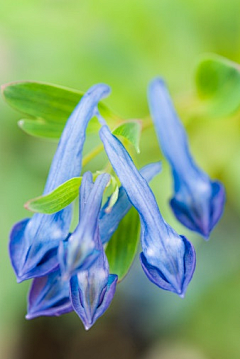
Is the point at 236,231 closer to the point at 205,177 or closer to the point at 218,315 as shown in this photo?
the point at 218,315

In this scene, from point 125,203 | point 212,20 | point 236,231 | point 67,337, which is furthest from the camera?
point 67,337

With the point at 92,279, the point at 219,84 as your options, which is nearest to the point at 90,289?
the point at 92,279

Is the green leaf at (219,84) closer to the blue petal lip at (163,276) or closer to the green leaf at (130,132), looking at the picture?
the green leaf at (130,132)

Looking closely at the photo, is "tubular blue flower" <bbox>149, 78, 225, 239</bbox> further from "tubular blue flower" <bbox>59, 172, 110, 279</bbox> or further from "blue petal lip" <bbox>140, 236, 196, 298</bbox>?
"tubular blue flower" <bbox>59, 172, 110, 279</bbox>

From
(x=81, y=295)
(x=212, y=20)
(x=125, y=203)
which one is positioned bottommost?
(x=81, y=295)

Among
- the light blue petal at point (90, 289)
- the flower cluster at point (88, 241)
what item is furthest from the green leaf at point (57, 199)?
the light blue petal at point (90, 289)

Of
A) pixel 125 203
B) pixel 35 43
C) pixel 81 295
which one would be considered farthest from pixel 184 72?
pixel 81 295
